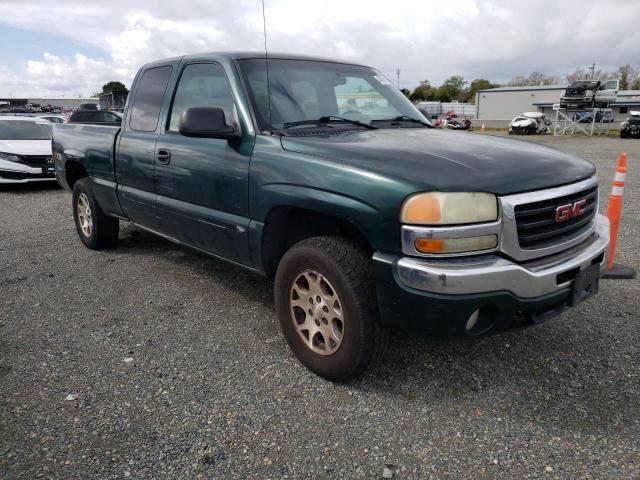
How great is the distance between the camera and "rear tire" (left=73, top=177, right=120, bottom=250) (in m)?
5.19

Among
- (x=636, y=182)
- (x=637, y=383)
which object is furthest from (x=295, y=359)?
(x=636, y=182)

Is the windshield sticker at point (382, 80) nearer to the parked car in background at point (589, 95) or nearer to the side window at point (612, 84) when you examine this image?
the parked car in background at point (589, 95)

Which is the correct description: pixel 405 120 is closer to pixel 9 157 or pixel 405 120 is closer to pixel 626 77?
pixel 9 157

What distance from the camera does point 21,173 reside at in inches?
386

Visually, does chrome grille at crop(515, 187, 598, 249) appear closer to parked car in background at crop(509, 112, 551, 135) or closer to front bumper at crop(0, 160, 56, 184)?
front bumper at crop(0, 160, 56, 184)

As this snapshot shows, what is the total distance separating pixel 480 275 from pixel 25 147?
10285 mm

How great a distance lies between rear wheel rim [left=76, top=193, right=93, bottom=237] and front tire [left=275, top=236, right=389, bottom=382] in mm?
3210

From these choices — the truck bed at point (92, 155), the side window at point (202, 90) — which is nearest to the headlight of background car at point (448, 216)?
the side window at point (202, 90)

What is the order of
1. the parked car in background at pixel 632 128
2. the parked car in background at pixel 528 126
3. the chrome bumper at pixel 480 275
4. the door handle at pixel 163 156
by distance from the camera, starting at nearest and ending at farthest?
the chrome bumper at pixel 480 275, the door handle at pixel 163 156, the parked car in background at pixel 632 128, the parked car in background at pixel 528 126

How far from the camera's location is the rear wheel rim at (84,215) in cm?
532

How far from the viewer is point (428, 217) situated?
2.26 m

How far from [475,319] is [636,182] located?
390 inches

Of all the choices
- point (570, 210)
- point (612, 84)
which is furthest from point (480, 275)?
point (612, 84)

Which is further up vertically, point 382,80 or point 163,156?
point 382,80
